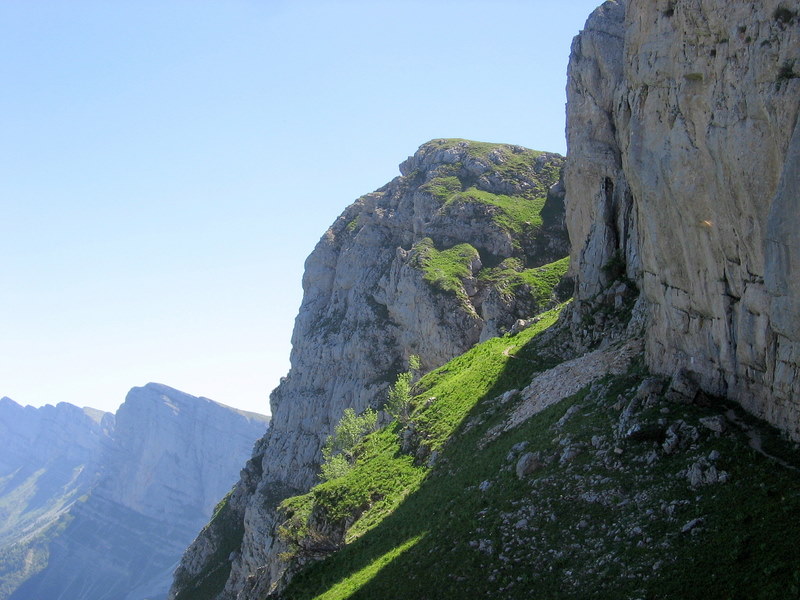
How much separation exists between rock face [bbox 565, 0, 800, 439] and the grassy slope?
2.98 m

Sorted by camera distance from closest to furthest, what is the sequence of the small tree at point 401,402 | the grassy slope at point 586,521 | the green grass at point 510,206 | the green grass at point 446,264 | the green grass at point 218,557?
the grassy slope at point 586,521 < the small tree at point 401,402 < the green grass at point 446,264 < the green grass at point 218,557 < the green grass at point 510,206

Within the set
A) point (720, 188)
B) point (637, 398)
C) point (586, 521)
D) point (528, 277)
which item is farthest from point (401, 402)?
point (720, 188)

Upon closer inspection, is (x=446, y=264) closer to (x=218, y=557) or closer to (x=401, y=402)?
(x=401, y=402)

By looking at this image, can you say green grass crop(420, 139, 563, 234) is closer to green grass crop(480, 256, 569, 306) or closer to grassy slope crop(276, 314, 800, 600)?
green grass crop(480, 256, 569, 306)

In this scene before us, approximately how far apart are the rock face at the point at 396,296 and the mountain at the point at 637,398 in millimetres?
40600

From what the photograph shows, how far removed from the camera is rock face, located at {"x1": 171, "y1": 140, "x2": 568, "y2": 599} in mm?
117188

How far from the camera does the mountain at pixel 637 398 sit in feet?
82.2

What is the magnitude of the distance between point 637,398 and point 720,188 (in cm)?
1100

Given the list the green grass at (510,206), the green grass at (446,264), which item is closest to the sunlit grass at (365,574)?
the green grass at (446,264)

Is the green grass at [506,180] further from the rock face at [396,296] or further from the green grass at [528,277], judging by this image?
the green grass at [528,277]

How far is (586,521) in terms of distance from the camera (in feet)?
95.6

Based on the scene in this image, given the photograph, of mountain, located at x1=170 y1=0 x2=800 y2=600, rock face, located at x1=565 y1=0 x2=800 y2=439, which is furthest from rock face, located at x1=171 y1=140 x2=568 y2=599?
rock face, located at x1=565 y1=0 x2=800 y2=439

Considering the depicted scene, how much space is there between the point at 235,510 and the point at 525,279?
7560 centimetres

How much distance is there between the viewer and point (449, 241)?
133 meters
